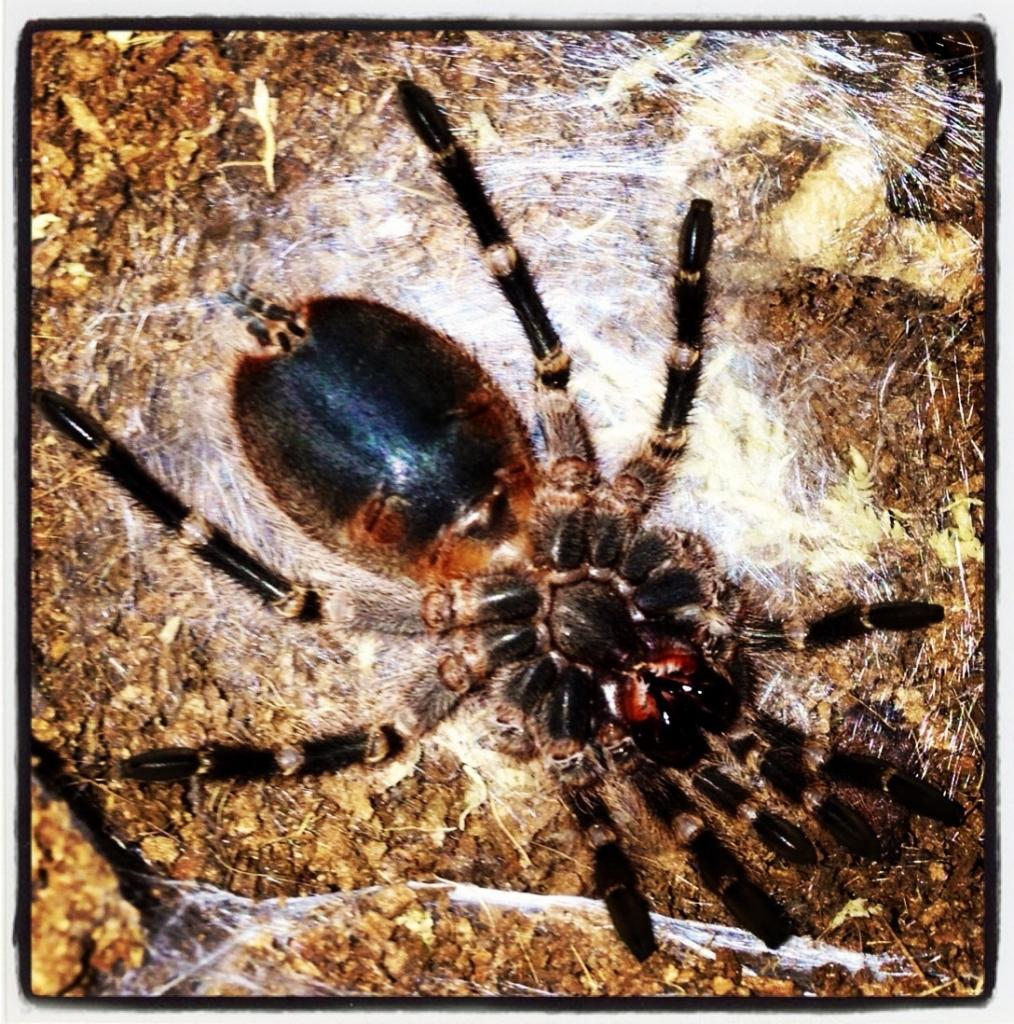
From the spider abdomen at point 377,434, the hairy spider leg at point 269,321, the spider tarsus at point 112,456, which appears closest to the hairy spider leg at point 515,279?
the spider abdomen at point 377,434

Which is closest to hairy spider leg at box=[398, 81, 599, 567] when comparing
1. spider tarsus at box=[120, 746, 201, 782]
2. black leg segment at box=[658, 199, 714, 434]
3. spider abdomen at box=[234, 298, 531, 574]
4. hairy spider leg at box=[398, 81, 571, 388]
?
hairy spider leg at box=[398, 81, 571, 388]

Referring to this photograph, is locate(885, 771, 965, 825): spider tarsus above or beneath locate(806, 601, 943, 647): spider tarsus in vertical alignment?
beneath

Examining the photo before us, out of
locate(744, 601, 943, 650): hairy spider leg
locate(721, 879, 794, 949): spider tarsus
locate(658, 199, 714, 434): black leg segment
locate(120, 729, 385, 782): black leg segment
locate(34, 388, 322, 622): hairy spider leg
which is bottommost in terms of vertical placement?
locate(721, 879, 794, 949): spider tarsus

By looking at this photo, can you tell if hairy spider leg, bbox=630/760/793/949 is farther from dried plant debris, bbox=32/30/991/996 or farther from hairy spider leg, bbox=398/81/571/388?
hairy spider leg, bbox=398/81/571/388

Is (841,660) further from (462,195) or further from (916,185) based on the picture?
(462,195)

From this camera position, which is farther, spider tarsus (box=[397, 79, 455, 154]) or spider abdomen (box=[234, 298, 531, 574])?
spider tarsus (box=[397, 79, 455, 154])

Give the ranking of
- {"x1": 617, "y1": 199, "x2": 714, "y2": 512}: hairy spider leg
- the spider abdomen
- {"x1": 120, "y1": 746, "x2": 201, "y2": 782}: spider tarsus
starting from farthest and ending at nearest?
{"x1": 617, "y1": 199, "x2": 714, "y2": 512}: hairy spider leg < {"x1": 120, "y1": 746, "x2": 201, "y2": 782}: spider tarsus < the spider abdomen

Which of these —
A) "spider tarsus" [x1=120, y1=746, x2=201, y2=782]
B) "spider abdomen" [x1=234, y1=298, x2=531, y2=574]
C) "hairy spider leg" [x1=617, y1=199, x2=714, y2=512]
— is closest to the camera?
"spider abdomen" [x1=234, y1=298, x2=531, y2=574]
